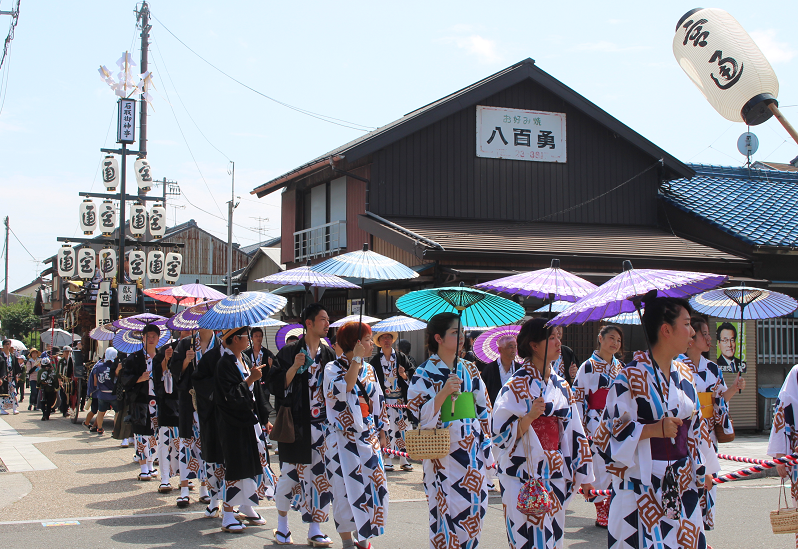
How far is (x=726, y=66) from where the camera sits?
20.3 ft

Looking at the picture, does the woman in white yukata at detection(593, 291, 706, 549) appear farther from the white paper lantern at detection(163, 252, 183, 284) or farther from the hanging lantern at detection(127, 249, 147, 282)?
the white paper lantern at detection(163, 252, 183, 284)

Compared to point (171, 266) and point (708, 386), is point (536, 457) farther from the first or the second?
point (171, 266)

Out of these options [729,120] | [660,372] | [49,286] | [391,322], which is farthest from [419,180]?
[49,286]

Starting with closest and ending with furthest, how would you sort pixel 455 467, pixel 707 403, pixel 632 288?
pixel 632 288 → pixel 455 467 → pixel 707 403

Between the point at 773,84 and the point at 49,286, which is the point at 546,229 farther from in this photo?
the point at 49,286

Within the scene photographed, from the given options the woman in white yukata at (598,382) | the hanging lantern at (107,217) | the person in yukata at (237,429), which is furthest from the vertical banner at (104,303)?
the woman in white yukata at (598,382)

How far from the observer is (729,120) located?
6453 mm

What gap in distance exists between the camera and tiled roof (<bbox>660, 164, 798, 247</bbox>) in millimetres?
15688

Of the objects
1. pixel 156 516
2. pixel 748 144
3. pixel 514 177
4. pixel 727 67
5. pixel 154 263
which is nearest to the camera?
pixel 727 67

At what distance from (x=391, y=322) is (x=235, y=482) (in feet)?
15.7

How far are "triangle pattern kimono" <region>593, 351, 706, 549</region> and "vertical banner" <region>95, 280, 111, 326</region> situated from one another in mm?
20474


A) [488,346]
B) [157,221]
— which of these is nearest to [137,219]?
[157,221]

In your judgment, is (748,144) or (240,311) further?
(748,144)

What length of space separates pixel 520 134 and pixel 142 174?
13904mm
